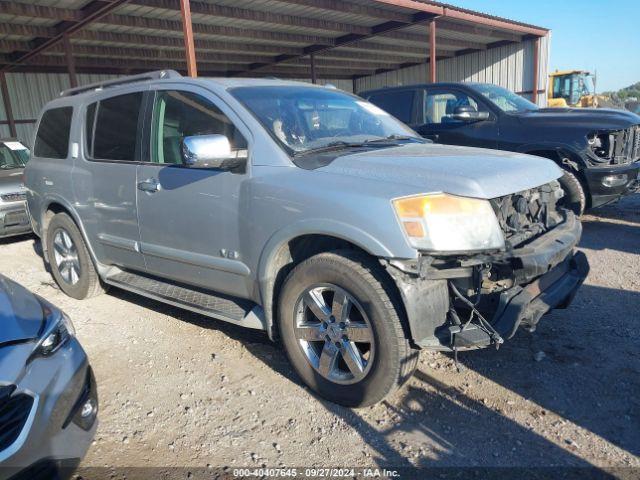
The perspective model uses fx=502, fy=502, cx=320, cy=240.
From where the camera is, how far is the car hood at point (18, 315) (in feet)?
7.51

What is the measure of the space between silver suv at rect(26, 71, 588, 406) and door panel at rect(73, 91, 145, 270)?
2cm

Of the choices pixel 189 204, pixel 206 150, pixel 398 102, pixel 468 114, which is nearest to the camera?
pixel 206 150

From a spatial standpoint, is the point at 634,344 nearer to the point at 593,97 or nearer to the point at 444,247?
the point at 444,247

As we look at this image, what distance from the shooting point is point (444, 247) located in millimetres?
2525

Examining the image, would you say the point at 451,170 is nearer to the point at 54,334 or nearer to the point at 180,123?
the point at 180,123

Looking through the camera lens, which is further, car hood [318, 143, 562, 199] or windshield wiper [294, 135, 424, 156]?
windshield wiper [294, 135, 424, 156]

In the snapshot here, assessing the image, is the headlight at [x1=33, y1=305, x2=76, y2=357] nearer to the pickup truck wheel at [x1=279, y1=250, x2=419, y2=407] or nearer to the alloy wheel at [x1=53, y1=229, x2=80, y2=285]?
the pickup truck wheel at [x1=279, y1=250, x2=419, y2=407]

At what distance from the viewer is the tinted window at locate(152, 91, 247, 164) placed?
337 centimetres

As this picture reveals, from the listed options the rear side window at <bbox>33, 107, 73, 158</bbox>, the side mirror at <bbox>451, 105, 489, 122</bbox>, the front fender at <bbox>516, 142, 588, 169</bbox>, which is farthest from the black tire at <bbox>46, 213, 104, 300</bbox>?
the front fender at <bbox>516, 142, 588, 169</bbox>

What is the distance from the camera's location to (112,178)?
4066 millimetres

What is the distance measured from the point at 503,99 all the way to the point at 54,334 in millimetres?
6635

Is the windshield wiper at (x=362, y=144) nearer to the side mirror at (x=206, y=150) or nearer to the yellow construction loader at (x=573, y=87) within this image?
the side mirror at (x=206, y=150)

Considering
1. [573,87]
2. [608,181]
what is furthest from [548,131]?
[573,87]

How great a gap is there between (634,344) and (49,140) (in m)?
5.44
